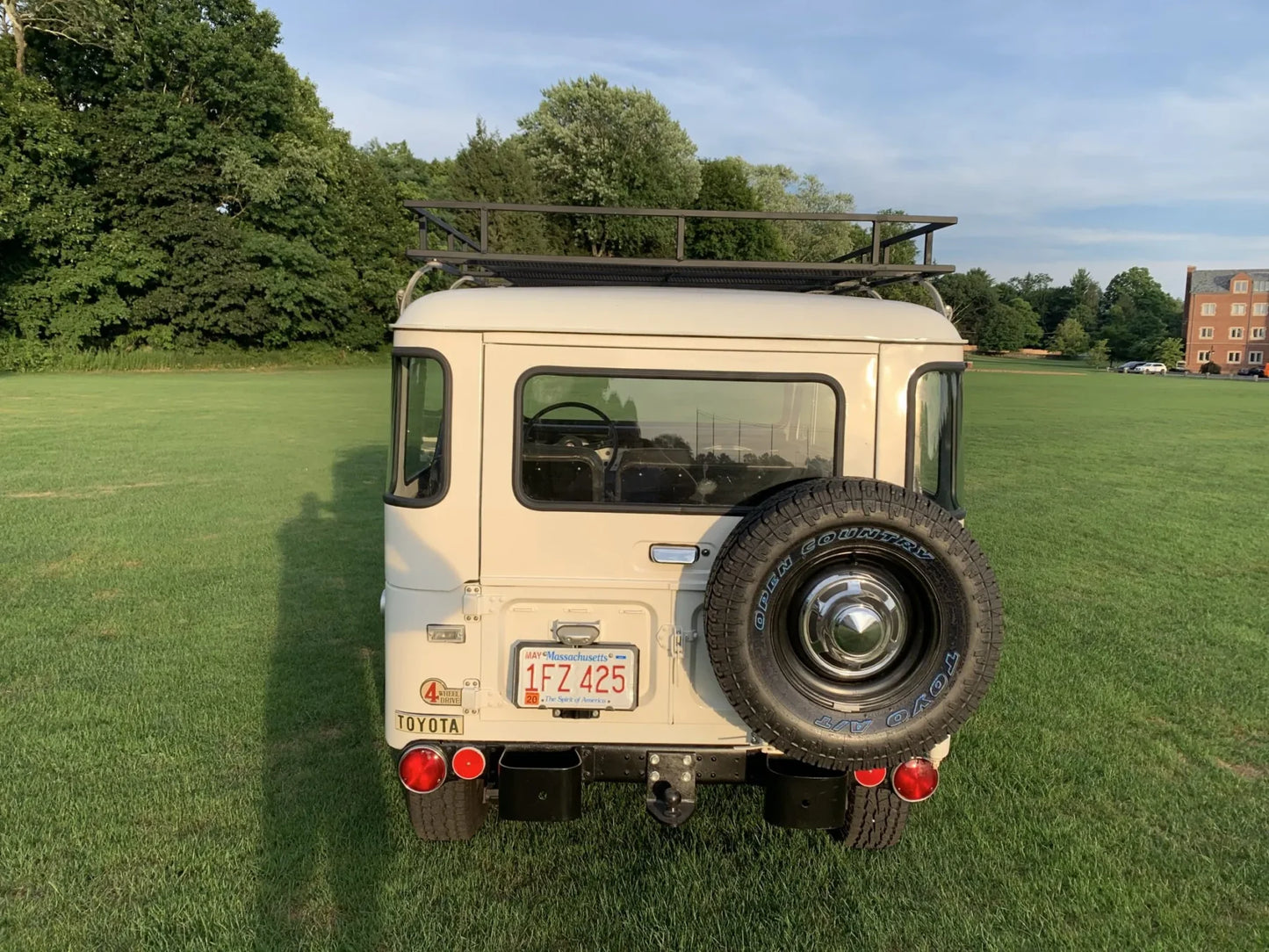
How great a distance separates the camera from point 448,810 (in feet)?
11.6

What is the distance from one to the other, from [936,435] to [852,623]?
859mm

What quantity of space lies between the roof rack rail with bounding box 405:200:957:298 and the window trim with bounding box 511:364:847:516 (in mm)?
475

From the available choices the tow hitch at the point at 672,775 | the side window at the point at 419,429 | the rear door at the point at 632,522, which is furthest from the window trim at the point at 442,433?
the tow hitch at the point at 672,775

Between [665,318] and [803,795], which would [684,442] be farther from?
[803,795]

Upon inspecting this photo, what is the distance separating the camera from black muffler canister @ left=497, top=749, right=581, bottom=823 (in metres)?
3.23

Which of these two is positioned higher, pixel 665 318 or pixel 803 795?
pixel 665 318

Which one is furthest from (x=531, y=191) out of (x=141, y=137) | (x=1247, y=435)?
(x=1247, y=435)

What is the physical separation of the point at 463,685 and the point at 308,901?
103cm

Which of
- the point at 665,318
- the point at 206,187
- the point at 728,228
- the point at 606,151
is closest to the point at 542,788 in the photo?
the point at 665,318

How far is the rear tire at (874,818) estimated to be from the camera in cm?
361

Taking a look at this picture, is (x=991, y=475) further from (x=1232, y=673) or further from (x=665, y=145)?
(x=665, y=145)

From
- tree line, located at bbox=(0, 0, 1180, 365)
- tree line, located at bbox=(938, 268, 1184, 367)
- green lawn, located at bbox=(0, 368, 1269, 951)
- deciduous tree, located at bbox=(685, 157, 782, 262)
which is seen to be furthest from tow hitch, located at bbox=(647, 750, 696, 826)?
tree line, located at bbox=(938, 268, 1184, 367)

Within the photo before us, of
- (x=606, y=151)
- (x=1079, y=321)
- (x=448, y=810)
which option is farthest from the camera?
(x=1079, y=321)

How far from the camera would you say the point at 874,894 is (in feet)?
11.1
